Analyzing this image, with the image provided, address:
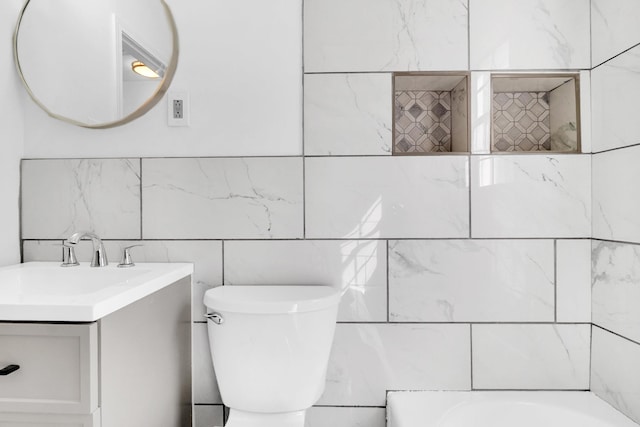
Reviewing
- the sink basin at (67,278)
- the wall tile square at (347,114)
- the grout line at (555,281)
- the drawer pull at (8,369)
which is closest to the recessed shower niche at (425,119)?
the wall tile square at (347,114)

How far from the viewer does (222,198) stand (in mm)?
1555

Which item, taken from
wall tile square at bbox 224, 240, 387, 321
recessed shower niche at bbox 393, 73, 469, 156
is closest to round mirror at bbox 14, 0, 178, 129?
wall tile square at bbox 224, 240, 387, 321

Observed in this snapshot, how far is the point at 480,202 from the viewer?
1.54 m

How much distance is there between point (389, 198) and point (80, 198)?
1.09 m

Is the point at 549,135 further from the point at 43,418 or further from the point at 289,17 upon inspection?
the point at 43,418

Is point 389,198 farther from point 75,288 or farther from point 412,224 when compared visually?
point 75,288

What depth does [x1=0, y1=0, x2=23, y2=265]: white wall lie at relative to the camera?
1.49m

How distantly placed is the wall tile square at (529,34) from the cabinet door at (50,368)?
1445 millimetres

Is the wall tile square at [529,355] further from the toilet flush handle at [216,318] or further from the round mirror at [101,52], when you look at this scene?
the round mirror at [101,52]

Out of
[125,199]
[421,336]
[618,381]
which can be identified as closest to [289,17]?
[125,199]

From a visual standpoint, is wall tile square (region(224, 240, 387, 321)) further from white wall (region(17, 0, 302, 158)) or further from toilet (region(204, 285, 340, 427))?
white wall (region(17, 0, 302, 158))

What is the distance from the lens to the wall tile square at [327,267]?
154 cm

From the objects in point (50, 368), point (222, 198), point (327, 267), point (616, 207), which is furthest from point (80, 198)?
point (616, 207)

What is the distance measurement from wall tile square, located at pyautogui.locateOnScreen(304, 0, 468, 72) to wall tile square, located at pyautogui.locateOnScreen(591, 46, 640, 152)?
1.47 feet
